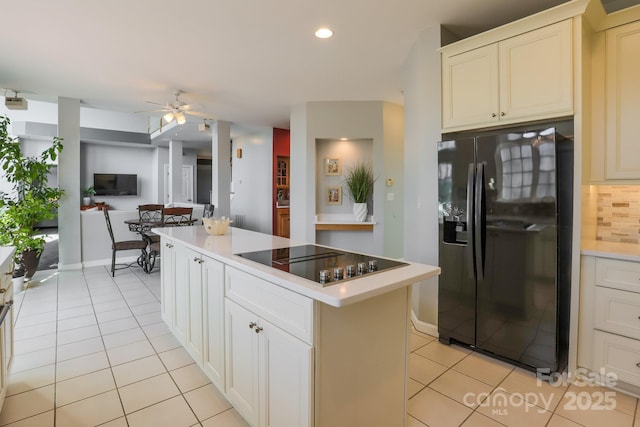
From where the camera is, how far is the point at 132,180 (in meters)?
10.0

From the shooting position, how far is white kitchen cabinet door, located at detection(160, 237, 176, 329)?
252 centimetres

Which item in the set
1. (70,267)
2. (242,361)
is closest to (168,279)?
(242,361)

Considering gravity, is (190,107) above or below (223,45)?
above

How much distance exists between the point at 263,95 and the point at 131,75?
1659 millimetres

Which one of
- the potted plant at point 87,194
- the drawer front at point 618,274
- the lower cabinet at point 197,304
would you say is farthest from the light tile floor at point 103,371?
the potted plant at point 87,194

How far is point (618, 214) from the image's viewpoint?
2402mm

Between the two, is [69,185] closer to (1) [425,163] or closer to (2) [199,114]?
(2) [199,114]

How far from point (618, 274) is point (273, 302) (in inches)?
81.1

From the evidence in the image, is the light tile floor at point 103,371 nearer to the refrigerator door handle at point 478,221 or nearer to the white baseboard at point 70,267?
the white baseboard at point 70,267

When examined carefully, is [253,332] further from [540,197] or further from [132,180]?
[132,180]

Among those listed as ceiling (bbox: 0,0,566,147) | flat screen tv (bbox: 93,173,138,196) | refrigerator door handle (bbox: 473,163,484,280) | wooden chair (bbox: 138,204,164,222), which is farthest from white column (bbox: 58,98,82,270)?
refrigerator door handle (bbox: 473,163,484,280)

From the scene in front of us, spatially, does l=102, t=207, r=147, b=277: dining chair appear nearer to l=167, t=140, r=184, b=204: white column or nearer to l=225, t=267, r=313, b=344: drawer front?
l=225, t=267, r=313, b=344: drawer front

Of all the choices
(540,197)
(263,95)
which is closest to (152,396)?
(540,197)

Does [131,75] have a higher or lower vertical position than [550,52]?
higher
